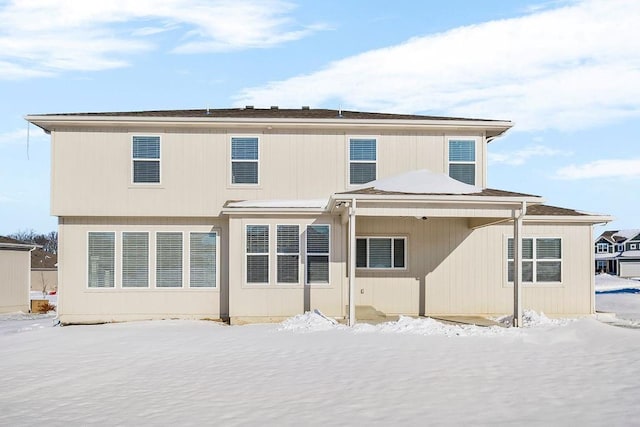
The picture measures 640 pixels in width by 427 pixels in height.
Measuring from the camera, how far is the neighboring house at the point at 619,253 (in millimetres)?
73331

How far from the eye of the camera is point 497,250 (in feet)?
60.6

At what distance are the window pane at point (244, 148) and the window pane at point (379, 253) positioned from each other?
4.11m

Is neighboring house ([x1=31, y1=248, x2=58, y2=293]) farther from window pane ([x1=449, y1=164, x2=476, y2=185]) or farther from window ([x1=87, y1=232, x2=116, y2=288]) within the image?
window pane ([x1=449, y1=164, x2=476, y2=185])

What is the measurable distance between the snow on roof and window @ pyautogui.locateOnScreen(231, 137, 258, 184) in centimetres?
338

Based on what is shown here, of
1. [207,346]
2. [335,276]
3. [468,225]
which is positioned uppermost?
[468,225]

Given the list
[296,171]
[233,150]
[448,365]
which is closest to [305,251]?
[296,171]

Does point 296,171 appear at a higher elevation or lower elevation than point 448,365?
higher

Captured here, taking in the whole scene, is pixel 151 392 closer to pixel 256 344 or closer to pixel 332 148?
pixel 256 344

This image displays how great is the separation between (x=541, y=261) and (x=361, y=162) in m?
5.73

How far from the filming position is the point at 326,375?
10516 mm

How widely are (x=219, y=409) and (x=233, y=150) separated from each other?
10885mm

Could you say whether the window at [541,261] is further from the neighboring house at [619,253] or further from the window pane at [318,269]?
the neighboring house at [619,253]

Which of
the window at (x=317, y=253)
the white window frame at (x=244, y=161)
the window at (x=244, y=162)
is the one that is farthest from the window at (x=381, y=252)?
the window at (x=244, y=162)

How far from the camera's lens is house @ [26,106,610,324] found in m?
18.1
